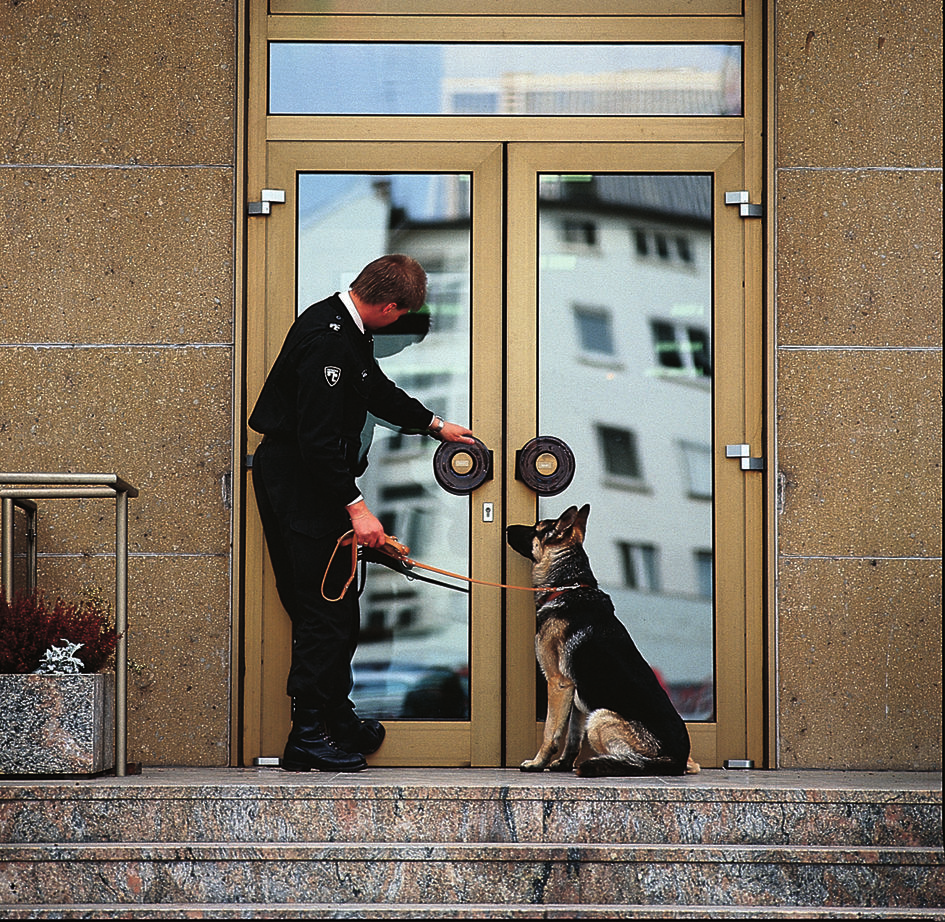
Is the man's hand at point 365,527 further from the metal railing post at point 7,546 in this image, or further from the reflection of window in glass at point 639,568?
the metal railing post at point 7,546

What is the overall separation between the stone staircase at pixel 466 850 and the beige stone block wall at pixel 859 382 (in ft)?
3.45

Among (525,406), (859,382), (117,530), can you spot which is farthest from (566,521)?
(117,530)

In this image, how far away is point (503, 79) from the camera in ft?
20.2

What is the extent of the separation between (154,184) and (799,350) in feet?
9.28

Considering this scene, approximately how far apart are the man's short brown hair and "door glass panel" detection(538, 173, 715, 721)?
24.9 inches

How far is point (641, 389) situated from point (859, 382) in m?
0.91

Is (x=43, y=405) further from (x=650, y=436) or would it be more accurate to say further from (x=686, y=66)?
(x=686, y=66)

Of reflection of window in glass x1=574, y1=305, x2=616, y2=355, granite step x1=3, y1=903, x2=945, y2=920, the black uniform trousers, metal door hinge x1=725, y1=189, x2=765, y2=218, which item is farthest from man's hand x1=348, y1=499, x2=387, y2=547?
metal door hinge x1=725, y1=189, x2=765, y2=218

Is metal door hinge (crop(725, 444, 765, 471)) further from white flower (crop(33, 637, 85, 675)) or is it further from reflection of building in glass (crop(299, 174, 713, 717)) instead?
white flower (crop(33, 637, 85, 675))

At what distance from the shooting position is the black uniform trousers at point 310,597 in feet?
18.2

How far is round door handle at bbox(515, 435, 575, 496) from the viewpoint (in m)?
5.96

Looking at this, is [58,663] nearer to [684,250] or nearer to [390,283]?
[390,283]

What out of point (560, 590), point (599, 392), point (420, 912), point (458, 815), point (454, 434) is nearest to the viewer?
point (420, 912)

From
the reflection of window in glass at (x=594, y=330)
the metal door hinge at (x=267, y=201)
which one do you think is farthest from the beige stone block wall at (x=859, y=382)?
the metal door hinge at (x=267, y=201)
